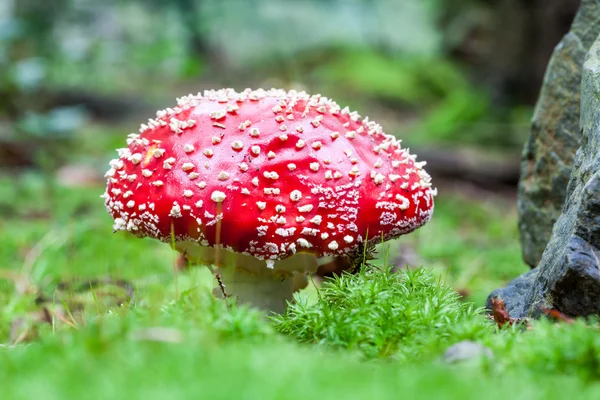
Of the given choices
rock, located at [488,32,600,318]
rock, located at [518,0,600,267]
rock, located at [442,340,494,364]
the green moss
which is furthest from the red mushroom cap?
rock, located at [518,0,600,267]

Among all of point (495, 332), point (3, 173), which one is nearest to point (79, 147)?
point (3, 173)

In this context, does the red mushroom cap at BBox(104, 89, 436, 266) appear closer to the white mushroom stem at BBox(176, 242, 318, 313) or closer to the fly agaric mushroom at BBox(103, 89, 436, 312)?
the fly agaric mushroom at BBox(103, 89, 436, 312)

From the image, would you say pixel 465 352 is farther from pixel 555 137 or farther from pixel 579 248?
pixel 555 137

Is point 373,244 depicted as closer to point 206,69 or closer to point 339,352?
point 339,352

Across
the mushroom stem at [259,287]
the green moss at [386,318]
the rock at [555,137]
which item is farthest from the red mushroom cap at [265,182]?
the rock at [555,137]

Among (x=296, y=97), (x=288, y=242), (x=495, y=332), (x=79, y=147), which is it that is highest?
(x=296, y=97)

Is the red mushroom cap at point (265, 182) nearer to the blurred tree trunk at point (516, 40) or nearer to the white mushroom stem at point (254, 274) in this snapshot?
the white mushroom stem at point (254, 274)
